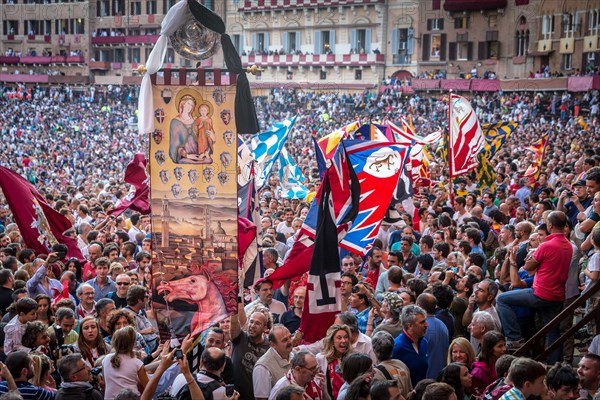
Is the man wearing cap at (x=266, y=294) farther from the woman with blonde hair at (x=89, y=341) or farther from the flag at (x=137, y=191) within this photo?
the flag at (x=137, y=191)

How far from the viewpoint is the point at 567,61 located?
48406mm

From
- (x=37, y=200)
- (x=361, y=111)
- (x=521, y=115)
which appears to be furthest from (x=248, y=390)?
(x=361, y=111)

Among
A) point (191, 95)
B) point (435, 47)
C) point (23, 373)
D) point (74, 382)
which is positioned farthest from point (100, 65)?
point (74, 382)

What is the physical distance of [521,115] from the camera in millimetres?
41469


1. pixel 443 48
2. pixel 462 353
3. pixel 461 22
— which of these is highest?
pixel 461 22

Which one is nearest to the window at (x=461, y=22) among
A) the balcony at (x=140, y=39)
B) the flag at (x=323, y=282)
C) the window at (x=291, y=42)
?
the window at (x=291, y=42)

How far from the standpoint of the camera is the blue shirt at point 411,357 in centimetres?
775

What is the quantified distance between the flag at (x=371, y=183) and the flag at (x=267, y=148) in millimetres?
5583

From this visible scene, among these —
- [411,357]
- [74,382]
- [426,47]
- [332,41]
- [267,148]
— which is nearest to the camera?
[74,382]

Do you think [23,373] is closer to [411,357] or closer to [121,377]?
[121,377]

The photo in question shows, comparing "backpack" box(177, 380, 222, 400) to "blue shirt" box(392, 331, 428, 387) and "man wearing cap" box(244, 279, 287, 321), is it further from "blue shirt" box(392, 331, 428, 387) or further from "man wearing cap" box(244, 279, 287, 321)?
"man wearing cap" box(244, 279, 287, 321)

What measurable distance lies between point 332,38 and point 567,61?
732 inches

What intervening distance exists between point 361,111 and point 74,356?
4632cm

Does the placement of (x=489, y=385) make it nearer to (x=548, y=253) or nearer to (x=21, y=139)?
(x=548, y=253)
